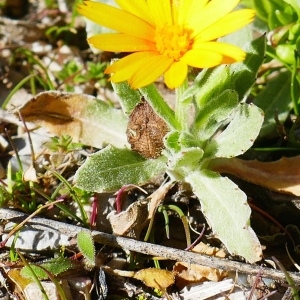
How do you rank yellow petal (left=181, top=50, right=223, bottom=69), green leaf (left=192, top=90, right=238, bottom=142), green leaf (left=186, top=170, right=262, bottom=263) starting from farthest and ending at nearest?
green leaf (left=192, top=90, right=238, bottom=142)
green leaf (left=186, top=170, right=262, bottom=263)
yellow petal (left=181, top=50, right=223, bottom=69)

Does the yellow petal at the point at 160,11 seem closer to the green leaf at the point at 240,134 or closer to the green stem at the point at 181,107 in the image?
the green stem at the point at 181,107

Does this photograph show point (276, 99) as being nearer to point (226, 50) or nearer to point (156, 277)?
point (226, 50)

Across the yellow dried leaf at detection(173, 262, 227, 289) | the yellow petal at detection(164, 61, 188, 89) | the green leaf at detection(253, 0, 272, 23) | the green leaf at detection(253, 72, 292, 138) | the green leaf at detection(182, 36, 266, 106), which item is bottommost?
the yellow dried leaf at detection(173, 262, 227, 289)

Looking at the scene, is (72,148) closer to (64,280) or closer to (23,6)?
(64,280)

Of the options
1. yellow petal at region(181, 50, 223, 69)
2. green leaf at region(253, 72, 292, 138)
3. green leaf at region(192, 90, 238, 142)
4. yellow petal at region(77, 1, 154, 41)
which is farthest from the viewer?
green leaf at region(253, 72, 292, 138)

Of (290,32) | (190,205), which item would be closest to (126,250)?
(190,205)

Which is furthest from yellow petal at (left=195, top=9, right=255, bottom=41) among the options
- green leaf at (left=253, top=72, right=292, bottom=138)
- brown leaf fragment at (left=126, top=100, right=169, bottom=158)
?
green leaf at (left=253, top=72, right=292, bottom=138)

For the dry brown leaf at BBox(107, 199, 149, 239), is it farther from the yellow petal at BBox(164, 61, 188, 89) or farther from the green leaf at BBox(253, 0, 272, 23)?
the green leaf at BBox(253, 0, 272, 23)
